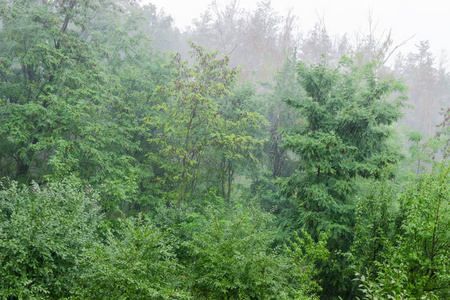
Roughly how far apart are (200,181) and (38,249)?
1053 cm

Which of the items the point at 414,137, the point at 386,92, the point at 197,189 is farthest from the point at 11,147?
the point at 414,137

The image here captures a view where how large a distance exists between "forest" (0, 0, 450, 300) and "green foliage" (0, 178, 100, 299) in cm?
3

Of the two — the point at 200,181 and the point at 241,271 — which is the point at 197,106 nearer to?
the point at 200,181

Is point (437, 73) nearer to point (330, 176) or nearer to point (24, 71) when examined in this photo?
point (330, 176)

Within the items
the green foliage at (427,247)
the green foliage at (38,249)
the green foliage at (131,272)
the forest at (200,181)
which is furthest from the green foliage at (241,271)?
the green foliage at (38,249)

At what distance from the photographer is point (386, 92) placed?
923cm

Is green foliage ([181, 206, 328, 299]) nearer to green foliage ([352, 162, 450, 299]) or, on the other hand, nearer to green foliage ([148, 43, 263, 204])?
green foliage ([352, 162, 450, 299])

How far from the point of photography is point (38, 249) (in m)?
4.50

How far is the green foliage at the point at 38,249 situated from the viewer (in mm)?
4203

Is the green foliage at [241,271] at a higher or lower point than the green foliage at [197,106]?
lower

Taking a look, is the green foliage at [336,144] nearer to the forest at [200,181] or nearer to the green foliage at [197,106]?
the forest at [200,181]

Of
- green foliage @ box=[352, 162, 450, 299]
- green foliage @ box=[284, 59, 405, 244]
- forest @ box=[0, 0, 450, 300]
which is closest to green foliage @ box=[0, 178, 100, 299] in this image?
forest @ box=[0, 0, 450, 300]

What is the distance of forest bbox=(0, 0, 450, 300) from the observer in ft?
15.3

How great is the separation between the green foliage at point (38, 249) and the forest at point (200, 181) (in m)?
0.03
